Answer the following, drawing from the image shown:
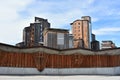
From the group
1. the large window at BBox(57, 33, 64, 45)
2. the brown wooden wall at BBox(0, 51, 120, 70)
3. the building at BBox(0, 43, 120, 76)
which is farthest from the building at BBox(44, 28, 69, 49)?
the brown wooden wall at BBox(0, 51, 120, 70)

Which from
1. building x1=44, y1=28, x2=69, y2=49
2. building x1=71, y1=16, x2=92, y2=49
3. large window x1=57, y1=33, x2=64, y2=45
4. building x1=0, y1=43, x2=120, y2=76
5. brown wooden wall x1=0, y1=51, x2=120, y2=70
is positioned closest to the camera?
brown wooden wall x1=0, y1=51, x2=120, y2=70

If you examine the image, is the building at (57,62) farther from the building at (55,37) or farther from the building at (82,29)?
the building at (82,29)

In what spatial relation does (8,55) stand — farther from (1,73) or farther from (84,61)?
(84,61)

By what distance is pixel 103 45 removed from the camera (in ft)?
438

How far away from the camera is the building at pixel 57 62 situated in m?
33.5

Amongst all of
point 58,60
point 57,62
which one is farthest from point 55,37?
point 57,62

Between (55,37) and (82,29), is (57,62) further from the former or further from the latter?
(82,29)

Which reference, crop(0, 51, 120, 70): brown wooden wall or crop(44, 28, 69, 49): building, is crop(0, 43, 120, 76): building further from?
crop(44, 28, 69, 49): building

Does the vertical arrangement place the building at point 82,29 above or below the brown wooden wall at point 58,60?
above

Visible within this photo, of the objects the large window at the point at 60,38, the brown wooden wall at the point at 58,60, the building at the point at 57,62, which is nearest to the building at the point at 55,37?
the large window at the point at 60,38

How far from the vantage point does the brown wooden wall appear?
33.2m

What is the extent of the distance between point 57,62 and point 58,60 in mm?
341

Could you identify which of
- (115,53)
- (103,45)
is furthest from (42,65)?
(103,45)

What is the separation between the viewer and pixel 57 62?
3600 cm
